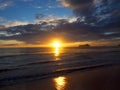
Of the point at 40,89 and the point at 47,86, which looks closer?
the point at 40,89

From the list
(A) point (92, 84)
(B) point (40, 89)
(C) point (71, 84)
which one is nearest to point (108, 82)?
(A) point (92, 84)

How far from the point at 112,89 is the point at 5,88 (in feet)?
24.5

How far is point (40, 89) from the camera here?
14336 mm

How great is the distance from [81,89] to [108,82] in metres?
3.17

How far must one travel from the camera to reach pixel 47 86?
15320 mm

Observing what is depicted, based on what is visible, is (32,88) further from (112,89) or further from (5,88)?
Answer: (112,89)

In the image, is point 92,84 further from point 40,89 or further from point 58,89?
point 40,89

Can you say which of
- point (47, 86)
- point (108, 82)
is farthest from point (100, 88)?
point (47, 86)

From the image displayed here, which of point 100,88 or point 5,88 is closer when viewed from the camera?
point 100,88

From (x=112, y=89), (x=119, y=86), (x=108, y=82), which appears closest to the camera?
(x=112, y=89)

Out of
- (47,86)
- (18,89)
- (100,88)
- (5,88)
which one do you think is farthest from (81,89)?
(5,88)

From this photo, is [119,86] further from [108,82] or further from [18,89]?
[18,89]

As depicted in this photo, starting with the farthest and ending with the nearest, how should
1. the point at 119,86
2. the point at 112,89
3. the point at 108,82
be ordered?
1. the point at 108,82
2. the point at 119,86
3. the point at 112,89

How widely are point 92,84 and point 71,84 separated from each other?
1521 mm
